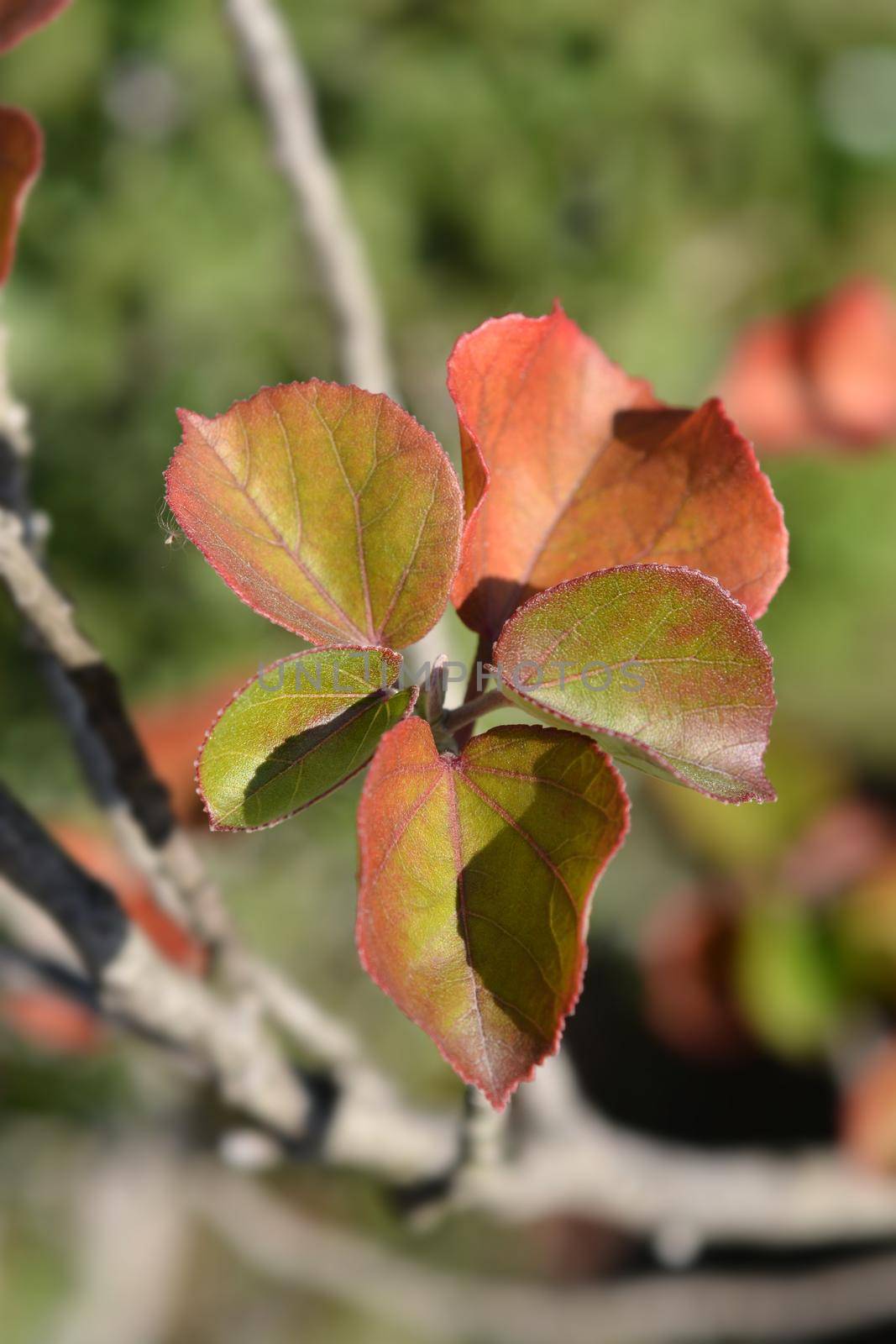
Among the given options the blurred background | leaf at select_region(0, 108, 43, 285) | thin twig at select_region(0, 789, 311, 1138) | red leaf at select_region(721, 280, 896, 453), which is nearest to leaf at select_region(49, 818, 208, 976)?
the blurred background

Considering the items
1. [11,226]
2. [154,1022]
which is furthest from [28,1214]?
[11,226]

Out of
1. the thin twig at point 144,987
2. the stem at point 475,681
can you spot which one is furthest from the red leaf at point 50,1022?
the stem at point 475,681

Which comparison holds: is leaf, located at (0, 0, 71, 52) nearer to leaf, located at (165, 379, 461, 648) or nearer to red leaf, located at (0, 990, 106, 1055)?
leaf, located at (165, 379, 461, 648)

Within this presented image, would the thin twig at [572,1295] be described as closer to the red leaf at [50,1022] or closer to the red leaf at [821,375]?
the red leaf at [50,1022]

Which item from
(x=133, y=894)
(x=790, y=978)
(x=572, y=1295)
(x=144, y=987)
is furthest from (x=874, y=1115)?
(x=144, y=987)

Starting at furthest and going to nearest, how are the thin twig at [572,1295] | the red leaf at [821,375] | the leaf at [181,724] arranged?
the red leaf at [821,375]
the thin twig at [572,1295]
the leaf at [181,724]

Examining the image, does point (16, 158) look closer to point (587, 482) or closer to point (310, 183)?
point (587, 482)
